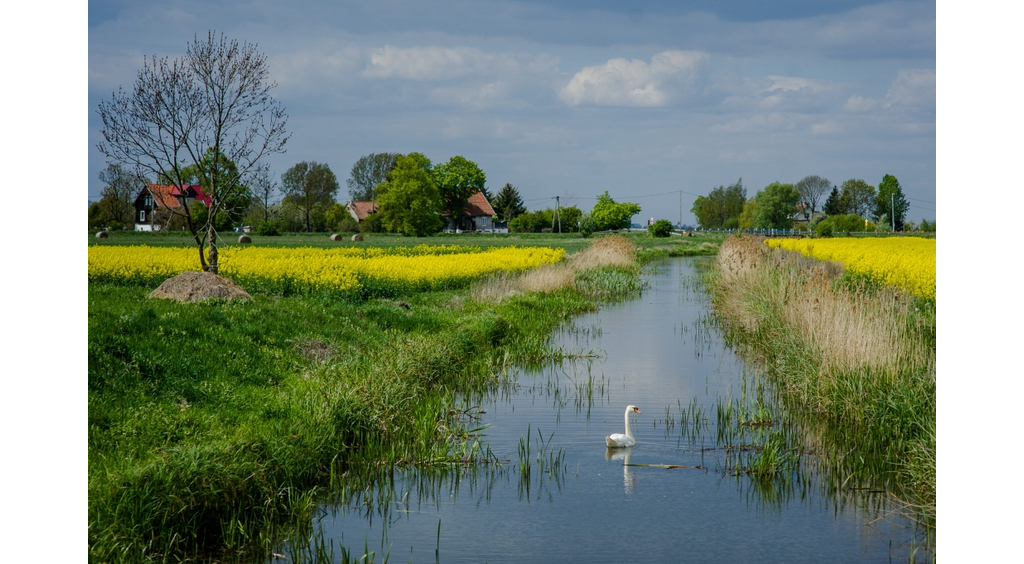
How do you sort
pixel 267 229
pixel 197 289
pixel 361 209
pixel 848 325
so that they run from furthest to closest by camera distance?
pixel 361 209 → pixel 267 229 → pixel 197 289 → pixel 848 325

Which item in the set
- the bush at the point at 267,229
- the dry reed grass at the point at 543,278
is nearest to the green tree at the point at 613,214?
the bush at the point at 267,229

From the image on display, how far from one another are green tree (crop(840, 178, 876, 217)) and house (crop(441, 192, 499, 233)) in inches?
2148

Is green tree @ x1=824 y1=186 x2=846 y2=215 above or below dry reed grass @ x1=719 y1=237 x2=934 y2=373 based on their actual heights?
above

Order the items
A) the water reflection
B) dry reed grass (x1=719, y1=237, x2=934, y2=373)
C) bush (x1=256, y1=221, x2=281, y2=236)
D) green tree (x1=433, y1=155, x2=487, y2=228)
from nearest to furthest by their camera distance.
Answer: the water reflection → dry reed grass (x1=719, y1=237, x2=934, y2=373) → bush (x1=256, y1=221, x2=281, y2=236) → green tree (x1=433, y1=155, x2=487, y2=228)

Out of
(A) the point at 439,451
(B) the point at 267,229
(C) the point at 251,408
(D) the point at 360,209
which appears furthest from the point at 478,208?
(A) the point at 439,451

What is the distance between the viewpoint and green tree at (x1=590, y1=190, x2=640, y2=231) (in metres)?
123

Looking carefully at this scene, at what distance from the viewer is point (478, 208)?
117062 mm

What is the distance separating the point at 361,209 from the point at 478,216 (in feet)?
55.4

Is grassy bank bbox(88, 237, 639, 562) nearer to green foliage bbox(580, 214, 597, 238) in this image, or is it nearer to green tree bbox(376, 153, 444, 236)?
green tree bbox(376, 153, 444, 236)

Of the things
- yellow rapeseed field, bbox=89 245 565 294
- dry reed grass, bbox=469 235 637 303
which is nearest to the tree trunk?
yellow rapeseed field, bbox=89 245 565 294

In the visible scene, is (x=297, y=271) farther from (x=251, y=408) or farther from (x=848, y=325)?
(x=848, y=325)

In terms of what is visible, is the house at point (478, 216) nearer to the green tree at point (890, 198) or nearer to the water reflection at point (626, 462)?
the green tree at point (890, 198)

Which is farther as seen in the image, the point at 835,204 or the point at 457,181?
the point at 835,204

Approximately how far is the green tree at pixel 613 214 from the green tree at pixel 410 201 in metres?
42.0
